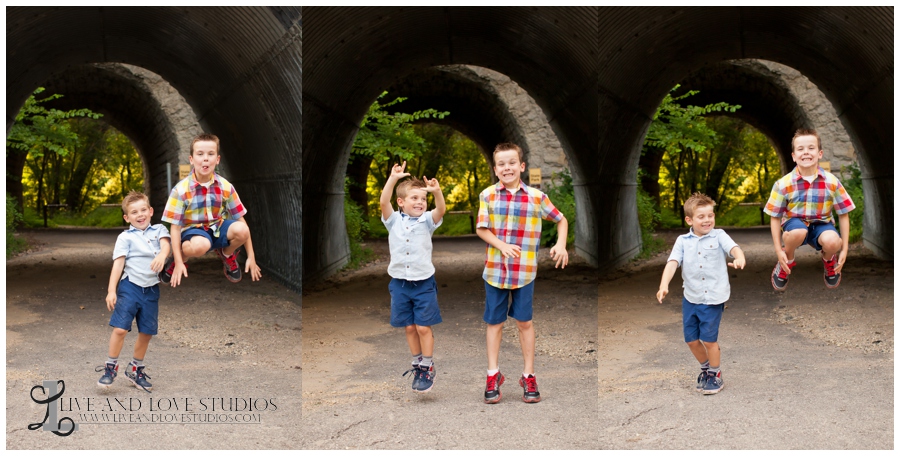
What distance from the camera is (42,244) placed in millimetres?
17484

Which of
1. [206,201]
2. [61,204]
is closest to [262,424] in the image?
[206,201]

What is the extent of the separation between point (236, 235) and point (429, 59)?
15.9 feet

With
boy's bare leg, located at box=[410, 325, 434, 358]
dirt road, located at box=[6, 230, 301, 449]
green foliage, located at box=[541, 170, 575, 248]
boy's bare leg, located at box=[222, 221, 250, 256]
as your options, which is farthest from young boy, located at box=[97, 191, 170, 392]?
green foliage, located at box=[541, 170, 575, 248]

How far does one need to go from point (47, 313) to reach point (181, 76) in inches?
135

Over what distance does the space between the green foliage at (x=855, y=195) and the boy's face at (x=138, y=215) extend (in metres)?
10.8

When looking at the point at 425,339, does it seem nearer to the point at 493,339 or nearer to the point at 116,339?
the point at 493,339

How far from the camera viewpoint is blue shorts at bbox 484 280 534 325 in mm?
4906

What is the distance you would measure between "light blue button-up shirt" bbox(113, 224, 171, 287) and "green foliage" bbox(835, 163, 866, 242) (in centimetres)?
1069

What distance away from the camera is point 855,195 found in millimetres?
12758

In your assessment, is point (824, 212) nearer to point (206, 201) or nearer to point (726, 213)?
point (206, 201)

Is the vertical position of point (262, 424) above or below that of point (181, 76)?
below

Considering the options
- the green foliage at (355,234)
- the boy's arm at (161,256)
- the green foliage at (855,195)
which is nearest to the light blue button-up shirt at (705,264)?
the boy's arm at (161,256)

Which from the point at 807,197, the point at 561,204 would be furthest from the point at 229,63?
the point at 561,204

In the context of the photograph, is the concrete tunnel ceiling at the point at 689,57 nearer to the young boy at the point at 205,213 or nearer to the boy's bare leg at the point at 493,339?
the boy's bare leg at the point at 493,339
